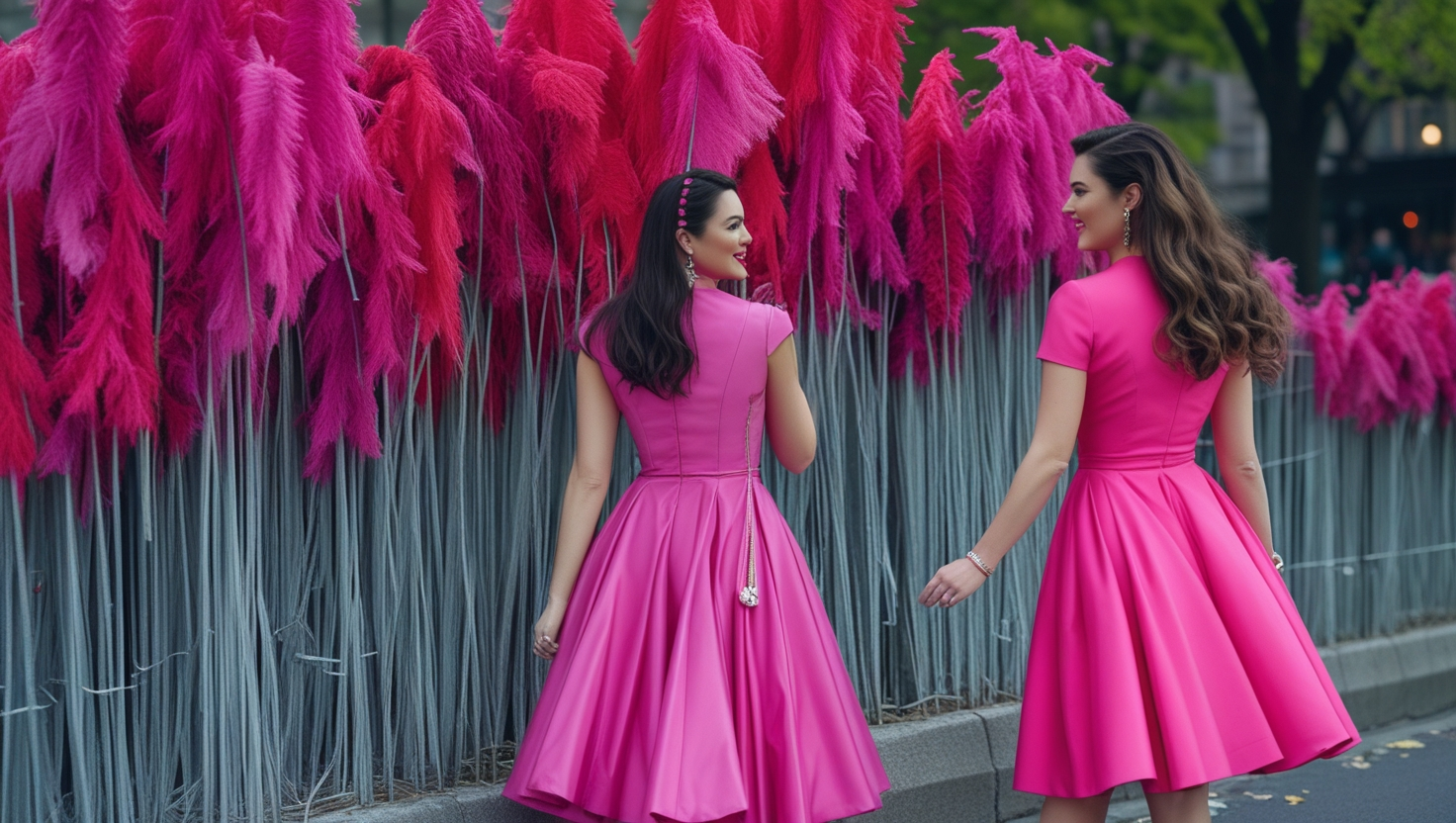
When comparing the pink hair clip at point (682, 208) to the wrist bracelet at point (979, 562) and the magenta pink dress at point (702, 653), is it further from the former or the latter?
the wrist bracelet at point (979, 562)

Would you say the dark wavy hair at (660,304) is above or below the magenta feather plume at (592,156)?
below

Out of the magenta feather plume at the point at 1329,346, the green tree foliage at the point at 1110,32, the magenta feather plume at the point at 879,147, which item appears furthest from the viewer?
the green tree foliage at the point at 1110,32

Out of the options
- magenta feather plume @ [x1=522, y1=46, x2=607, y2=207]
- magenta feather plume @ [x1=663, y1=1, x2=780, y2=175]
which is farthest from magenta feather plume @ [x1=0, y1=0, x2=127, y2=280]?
magenta feather plume @ [x1=663, y1=1, x2=780, y2=175]

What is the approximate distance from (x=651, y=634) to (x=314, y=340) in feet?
3.50

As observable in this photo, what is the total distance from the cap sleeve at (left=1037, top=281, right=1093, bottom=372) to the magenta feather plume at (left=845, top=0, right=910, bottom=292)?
114cm

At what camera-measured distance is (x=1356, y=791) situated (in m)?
4.68

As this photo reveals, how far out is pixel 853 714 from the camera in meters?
3.09

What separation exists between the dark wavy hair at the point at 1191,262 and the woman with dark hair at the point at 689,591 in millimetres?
810

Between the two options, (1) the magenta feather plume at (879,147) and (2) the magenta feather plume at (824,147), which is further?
(1) the magenta feather plume at (879,147)

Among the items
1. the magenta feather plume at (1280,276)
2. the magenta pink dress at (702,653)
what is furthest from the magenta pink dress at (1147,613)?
the magenta feather plume at (1280,276)

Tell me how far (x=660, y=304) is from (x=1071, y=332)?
88cm

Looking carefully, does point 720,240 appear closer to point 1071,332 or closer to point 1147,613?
point 1071,332

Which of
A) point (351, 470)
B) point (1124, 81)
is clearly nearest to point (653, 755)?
point (351, 470)

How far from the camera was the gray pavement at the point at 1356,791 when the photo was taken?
172 inches
